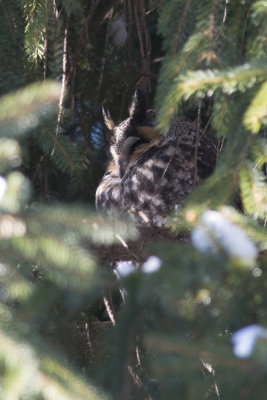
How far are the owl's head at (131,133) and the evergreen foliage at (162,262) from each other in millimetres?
674

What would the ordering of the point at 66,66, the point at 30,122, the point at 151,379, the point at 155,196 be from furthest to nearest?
the point at 155,196 → the point at 66,66 → the point at 151,379 → the point at 30,122

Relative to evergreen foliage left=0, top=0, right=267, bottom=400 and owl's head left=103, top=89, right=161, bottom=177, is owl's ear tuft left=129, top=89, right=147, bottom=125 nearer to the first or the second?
owl's head left=103, top=89, right=161, bottom=177

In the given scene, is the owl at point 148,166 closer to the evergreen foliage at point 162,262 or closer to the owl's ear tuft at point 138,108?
the owl's ear tuft at point 138,108

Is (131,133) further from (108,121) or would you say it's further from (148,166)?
(148,166)

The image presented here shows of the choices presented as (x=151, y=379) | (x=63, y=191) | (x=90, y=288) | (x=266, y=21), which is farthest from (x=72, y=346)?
(x=63, y=191)

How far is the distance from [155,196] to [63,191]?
435 mm

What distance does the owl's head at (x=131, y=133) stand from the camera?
7.89 feet

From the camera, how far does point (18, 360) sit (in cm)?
87

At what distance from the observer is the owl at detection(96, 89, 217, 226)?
7.27 ft

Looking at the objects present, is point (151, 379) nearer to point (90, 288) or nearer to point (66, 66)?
point (90, 288)

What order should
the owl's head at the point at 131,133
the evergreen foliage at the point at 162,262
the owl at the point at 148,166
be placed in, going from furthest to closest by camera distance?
the owl's head at the point at 131,133
the owl at the point at 148,166
the evergreen foliage at the point at 162,262

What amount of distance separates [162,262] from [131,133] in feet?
4.36

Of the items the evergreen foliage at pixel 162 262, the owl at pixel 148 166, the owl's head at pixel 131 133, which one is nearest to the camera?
the evergreen foliage at pixel 162 262

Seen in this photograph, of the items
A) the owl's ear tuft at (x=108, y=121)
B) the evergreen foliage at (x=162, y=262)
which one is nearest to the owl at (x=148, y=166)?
the owl's ear tuft at (x=108, y=121)
